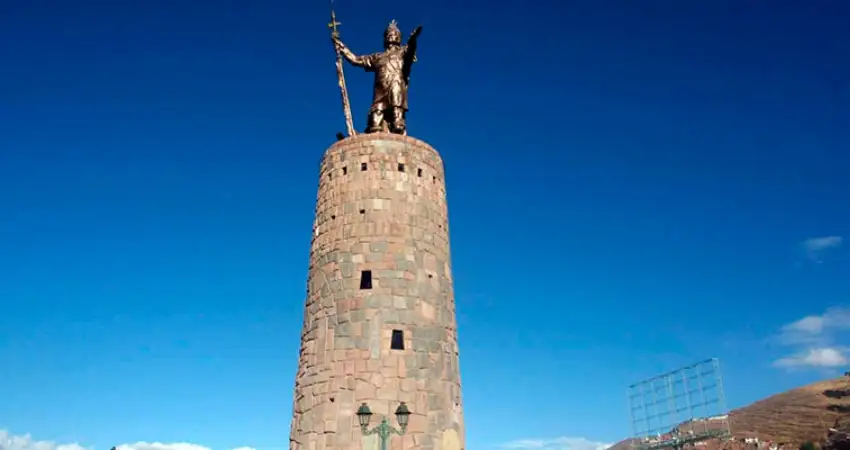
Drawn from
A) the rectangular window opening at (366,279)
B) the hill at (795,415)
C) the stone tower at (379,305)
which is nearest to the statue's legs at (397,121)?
the stone tower at (379,305)

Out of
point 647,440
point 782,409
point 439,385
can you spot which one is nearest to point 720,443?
point 647,440

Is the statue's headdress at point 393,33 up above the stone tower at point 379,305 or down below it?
above

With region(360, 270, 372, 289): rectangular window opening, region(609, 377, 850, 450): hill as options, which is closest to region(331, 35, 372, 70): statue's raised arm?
region(360, 270, 372, 289): rectangular window opening

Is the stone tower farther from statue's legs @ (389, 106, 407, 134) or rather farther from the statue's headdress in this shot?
the statue's headdress

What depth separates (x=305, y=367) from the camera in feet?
63.5

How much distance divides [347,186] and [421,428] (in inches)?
288

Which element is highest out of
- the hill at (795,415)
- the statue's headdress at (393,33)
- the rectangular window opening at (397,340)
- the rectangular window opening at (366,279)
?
the statue's headdress at (393,33)

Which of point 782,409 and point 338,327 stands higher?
point 782,409

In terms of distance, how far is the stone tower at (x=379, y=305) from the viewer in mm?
17906

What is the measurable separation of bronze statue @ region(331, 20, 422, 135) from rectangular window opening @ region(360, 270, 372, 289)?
536 cm

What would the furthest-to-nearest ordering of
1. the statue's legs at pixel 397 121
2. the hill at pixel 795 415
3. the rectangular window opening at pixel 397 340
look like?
1. the hill at pixel 795 415
2. the statue's legs at pixel 397 121
3. the rectangular window opening at pixel 397 340

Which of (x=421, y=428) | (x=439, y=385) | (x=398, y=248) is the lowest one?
(x=421, y=428)

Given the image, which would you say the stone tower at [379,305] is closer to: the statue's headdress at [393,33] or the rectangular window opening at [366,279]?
the rectangular window opening at [366,279]

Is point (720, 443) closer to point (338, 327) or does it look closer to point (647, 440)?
point (647, 440)
